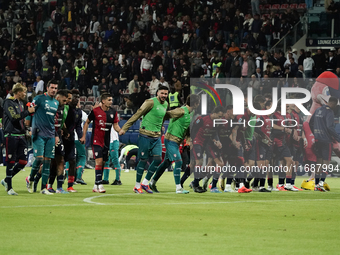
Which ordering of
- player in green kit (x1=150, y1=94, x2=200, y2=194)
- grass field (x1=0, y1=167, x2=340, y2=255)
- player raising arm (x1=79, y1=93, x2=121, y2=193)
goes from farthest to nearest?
player in green kit (x1=150, y1=94, x2=200, y2=194), player raising arm (x1=79, y1=93, x2=121, y2=193), grass field (x1=0, y1=167, x2=340, y2=255)

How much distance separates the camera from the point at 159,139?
48.0 ft

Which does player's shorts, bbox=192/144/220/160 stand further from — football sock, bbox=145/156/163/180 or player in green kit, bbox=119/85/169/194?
player in green kit, bbox=119/85/169/194

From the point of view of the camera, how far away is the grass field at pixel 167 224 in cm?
721

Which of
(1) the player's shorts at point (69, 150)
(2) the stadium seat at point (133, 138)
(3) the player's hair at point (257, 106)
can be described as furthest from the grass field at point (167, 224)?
(2) the stadium seat at point (133, 138)

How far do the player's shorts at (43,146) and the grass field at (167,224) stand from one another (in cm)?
87

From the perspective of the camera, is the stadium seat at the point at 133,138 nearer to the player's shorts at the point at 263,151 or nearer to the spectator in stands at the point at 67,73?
the spectator in stands at the point at 67,73

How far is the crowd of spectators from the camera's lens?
27438 millimetres

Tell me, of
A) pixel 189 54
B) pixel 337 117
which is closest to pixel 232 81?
pixel 189 54

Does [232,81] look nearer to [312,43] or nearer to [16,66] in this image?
[312,43]

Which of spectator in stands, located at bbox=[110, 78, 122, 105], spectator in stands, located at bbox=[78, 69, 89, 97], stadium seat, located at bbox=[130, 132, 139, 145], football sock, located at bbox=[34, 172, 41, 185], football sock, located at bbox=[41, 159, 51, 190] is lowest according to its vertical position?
football sock, located at bbox=[34, 172, 41, 185]

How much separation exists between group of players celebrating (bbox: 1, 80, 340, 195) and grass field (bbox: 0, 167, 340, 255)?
0.81m

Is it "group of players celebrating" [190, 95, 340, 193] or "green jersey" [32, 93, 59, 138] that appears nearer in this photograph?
"green jersey" [32, 93, 59, 138]

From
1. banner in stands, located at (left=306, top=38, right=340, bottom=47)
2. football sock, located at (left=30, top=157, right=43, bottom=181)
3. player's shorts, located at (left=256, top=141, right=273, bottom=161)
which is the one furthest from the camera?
banner in stands, located at (left=306, top=38, right=340, bottom=47)

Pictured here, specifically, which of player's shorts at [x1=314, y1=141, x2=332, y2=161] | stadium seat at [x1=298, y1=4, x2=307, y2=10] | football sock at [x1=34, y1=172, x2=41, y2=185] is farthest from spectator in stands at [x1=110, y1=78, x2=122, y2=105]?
football sock at [x1=34, y1=172, x2=41, y2=185]
